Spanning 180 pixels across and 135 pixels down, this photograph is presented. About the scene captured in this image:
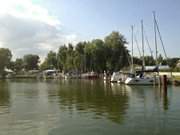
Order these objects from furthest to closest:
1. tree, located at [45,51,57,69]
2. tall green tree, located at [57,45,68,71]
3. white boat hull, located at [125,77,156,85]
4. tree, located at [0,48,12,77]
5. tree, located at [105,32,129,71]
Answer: tree, located at [45,51,57,69] < tree, located at [0,48,12,77] < tall green tree, located at [57,45,68,71] < tree, located at [105,32,129,71] < white boat hull, located at [125,77,156,85]

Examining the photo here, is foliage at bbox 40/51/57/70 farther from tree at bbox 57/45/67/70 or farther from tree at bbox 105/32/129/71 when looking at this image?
tree at bbox 105/32/129/71

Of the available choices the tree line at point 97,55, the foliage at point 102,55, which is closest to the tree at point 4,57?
the tree line at point 97,55

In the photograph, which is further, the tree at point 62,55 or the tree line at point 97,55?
the tree at point 62,55

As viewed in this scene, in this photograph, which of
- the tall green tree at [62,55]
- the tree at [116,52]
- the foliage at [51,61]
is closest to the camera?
the tree at [116,52]

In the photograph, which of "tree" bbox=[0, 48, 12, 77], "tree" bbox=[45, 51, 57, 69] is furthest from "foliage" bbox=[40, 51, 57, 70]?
"tree" bbox=[0, 48, 12, 77]

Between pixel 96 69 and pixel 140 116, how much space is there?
93.4 meters

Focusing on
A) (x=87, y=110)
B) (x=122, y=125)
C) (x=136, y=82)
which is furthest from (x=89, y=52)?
(x=122, y=125)

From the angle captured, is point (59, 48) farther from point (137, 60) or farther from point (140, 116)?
point (140, 116)

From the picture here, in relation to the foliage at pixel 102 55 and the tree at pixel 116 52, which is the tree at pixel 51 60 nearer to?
the foliage at pixel 102 55

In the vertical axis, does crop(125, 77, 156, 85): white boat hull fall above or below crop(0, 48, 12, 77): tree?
below

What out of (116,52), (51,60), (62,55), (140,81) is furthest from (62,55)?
(140,81)

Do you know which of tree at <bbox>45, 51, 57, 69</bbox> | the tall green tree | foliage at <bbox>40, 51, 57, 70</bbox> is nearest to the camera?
the tall green tree

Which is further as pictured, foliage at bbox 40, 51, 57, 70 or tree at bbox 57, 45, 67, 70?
foliage at bbox 40, 51, 57, 70

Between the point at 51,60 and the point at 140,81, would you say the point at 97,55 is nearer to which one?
the point at 140,81
